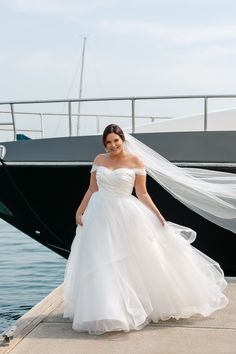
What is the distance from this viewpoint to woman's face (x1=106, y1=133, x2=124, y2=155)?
5586mm

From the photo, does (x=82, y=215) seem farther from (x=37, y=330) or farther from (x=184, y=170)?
(x=184, y=170)

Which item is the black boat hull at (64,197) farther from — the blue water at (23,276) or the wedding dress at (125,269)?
the wedding dress at (125,269)

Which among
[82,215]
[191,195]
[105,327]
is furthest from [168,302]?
[191,195]

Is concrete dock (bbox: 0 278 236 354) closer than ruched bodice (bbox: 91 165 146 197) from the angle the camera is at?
Yes

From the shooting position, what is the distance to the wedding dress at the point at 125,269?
5316 mm

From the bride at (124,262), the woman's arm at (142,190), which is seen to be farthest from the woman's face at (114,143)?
the woman's arm at (142,190)

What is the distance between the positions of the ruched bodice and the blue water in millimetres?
4251

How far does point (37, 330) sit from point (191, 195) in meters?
2.15

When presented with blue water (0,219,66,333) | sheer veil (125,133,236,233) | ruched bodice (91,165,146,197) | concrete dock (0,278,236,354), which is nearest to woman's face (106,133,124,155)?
ruched bodice (91,165,146,197)

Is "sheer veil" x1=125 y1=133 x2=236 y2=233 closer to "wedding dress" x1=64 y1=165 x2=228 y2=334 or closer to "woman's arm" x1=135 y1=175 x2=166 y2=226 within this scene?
"woman's arm" x1=135 y1=175 x2=166 y2=226

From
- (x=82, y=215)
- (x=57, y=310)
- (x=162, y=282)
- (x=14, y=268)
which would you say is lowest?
(x=14, y=268)

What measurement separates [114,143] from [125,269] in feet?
3.13

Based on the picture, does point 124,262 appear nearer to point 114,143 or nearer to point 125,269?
point 125,269

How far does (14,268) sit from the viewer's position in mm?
14422
